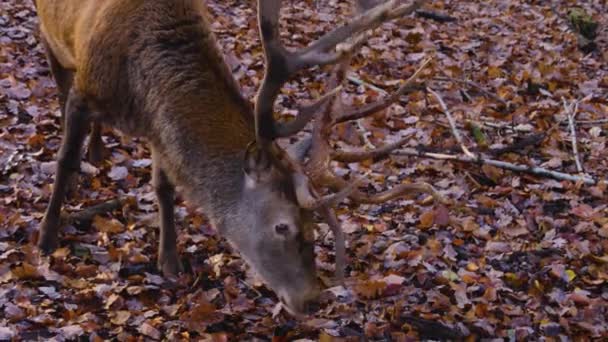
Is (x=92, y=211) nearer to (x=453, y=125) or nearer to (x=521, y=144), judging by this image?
(x=453, y=125)

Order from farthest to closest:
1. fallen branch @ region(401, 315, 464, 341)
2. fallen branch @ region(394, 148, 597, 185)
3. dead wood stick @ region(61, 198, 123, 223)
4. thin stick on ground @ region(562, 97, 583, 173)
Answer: thin stick on ground @ region(562, 97, 583, 173)
fallen branch @ region(394, 148, 597, 185)
dead wood stick @ region(61, 198, 123, 223)
fallen branch @ region(401, 315, 464, 341)

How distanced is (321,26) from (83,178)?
529 cm

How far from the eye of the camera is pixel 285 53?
4090 mm

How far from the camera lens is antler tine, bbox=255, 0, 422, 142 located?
392cm

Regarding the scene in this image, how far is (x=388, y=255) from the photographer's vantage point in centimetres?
556

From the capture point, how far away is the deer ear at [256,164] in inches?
176

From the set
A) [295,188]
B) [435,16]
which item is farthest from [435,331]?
[435,16]

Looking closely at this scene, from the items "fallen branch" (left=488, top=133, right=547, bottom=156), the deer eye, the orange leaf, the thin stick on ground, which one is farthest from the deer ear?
the thin stick on ground

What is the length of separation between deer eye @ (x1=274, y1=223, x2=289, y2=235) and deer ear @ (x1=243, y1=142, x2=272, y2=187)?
271mm

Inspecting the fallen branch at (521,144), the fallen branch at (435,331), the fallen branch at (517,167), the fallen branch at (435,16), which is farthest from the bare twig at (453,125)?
the fallen branch at (435,16)

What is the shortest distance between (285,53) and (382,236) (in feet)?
7.10

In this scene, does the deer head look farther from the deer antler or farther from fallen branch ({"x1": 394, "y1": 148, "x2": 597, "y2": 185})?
fallen branch ({"x1": 394, "y1": 148, "x2": 597, "y2": 185})

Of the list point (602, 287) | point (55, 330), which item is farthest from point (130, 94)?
point (602, 287)

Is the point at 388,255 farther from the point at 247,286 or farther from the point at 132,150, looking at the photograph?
the point at 132,150
